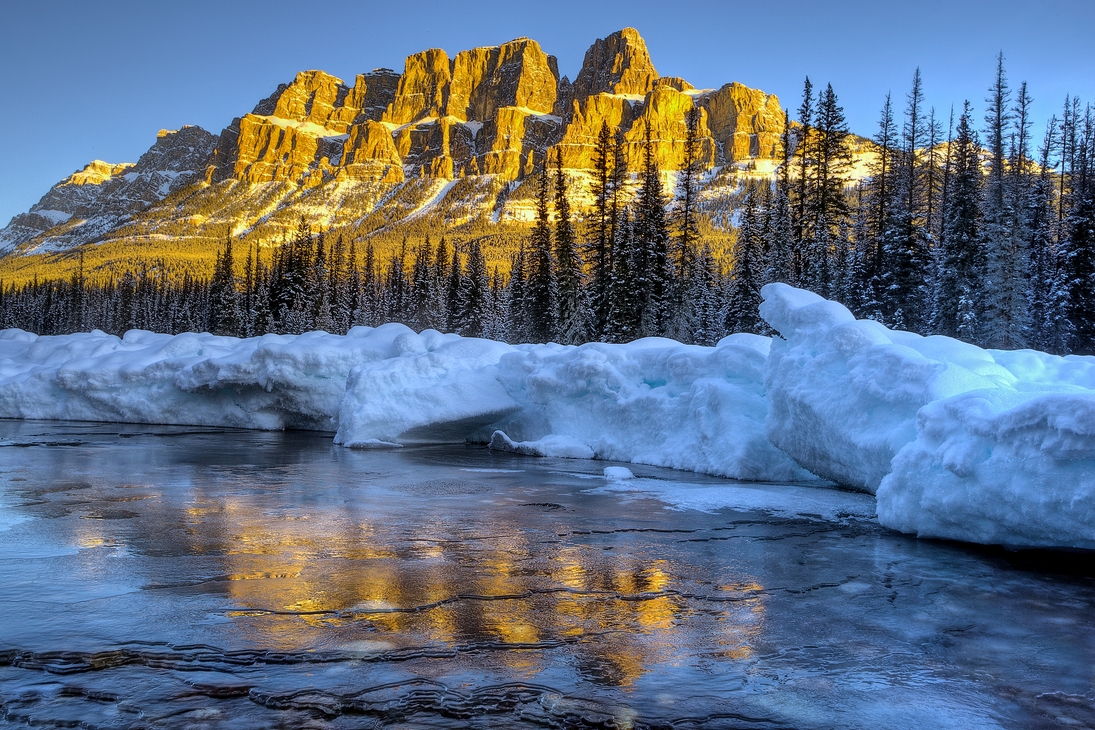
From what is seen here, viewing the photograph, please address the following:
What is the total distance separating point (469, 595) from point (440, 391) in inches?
393

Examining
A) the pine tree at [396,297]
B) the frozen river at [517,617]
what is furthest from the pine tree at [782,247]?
the pine tree at [396,297]

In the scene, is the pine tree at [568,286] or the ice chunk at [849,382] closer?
the ice chunk at [849,382]

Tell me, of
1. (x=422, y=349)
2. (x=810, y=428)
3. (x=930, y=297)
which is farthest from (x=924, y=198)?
(x=810, y=428)

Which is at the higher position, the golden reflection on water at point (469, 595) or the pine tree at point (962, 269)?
the pine tree at point (962, 269)

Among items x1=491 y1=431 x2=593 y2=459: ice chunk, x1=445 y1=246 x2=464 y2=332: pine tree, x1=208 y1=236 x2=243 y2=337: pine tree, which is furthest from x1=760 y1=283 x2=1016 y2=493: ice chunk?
x1=208 y1=236 x2=243 y2=337: pine tree

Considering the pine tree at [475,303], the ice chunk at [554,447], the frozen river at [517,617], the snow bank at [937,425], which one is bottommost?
the frozen river at [517,617]

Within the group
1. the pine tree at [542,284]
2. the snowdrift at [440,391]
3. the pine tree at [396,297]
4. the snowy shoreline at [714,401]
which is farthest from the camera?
the pine tree at [396,297]

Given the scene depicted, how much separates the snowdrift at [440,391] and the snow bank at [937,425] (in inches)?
60.6

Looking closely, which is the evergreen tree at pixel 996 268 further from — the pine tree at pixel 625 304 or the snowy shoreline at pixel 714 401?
the snowy shoreline at pixel 714 401

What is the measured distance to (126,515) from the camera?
26.1ft

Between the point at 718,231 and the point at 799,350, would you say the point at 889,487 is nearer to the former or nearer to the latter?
the point at 799,350

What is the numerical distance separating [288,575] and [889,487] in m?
5.48

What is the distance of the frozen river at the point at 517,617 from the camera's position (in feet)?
11.6

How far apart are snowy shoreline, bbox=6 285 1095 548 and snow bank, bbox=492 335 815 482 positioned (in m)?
0.03
